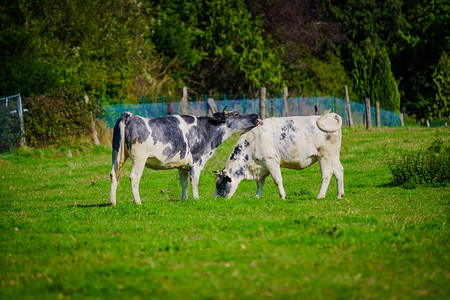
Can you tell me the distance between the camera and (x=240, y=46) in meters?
43.2

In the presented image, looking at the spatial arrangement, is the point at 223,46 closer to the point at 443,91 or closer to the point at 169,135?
the point at 443,91

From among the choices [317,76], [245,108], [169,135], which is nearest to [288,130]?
[169,135]

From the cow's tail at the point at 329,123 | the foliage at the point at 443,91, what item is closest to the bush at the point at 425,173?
the cow's tail at the point at 329,123

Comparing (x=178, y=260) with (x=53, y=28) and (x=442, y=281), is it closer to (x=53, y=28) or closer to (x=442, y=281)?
(x=442, y=281)

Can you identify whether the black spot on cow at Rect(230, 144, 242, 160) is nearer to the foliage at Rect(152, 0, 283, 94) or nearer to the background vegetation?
the background vegetation

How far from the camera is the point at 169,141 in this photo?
36.9 ft

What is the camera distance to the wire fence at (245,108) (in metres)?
28.5

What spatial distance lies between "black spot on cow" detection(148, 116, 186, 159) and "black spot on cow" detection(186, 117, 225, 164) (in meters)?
0.25

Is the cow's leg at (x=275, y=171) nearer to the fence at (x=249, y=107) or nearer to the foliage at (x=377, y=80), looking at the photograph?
the fence at (x=249, y=107)

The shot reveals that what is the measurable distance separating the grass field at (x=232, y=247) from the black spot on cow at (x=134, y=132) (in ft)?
4.30

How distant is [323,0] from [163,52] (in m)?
18.9

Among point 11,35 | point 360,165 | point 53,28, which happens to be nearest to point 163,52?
point 53,28

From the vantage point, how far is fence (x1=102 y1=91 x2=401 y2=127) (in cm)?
2850

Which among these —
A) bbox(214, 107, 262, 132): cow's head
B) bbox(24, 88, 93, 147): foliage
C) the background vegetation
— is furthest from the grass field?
the background vegetation
